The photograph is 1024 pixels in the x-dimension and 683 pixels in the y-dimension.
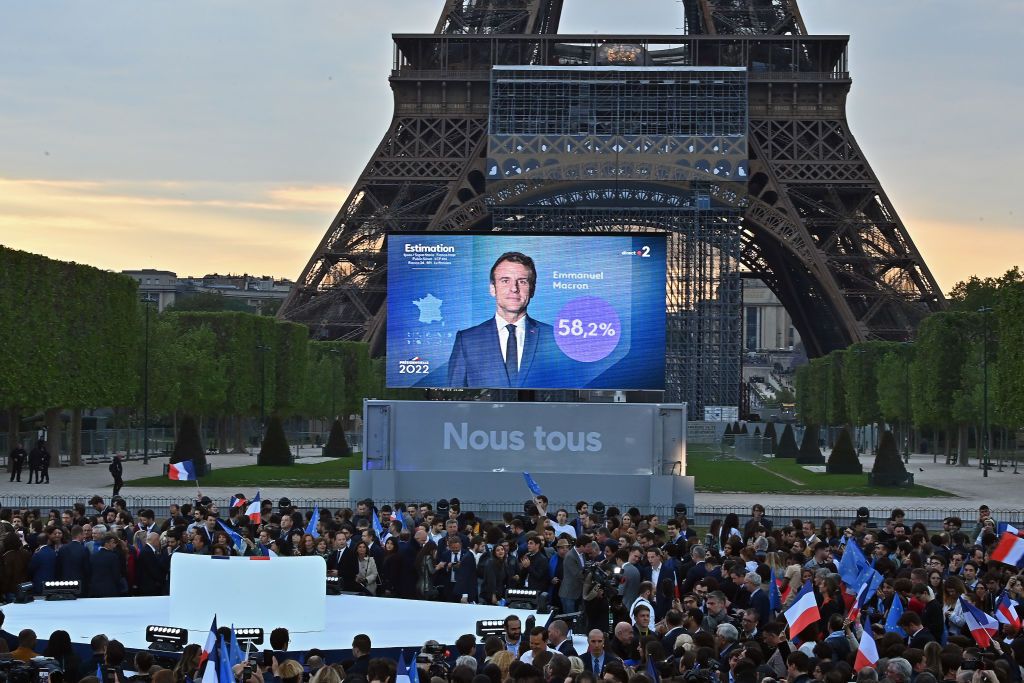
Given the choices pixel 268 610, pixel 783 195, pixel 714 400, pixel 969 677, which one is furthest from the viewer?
pixel 714 400

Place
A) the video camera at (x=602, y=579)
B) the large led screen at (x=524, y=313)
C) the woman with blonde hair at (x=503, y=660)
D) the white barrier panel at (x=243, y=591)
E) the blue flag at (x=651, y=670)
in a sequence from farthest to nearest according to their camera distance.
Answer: the large led screen at (x=524, y=313) → the white barrier panel at (x=243, y=591) → the video camera at (x=602, y=579) → the woman with blonde hair at (x=503, y=660) → the blue flag at (x=651, y=670)

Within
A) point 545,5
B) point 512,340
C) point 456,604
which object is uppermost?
point 545,5

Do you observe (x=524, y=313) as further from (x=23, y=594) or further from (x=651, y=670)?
(x=651, y=670)

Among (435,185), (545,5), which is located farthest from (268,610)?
(545,5)

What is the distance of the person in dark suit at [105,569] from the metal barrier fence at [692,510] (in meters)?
13.2

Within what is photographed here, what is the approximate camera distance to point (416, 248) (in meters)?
32.8

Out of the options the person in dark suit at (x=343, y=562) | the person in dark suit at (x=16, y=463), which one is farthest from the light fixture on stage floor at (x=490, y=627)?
the person in dark suit at (x=16, y=463)

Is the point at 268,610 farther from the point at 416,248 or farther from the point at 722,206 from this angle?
the point at 722,206

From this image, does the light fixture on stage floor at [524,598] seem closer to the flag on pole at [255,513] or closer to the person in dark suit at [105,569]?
the person in dark suit at [105,569]

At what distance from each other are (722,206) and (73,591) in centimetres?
6304

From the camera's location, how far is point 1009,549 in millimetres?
15914

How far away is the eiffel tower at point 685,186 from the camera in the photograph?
7350cm

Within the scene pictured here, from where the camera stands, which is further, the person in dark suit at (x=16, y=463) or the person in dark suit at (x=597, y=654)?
the person in dark suit at (x=16, y=463)

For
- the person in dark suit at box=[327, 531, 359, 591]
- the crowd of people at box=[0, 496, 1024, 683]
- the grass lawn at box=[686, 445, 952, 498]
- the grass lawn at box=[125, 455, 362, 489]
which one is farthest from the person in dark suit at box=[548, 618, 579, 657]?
the grass lawn at box=[686, 445, 952, 498]
